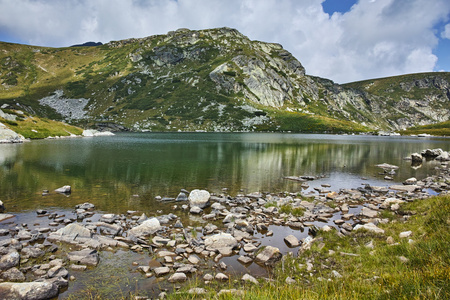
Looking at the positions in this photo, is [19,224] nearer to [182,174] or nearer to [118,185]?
[118,185]

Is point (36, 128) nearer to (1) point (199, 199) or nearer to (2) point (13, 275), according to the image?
(1) point (199, 199)

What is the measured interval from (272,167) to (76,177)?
1215 inches

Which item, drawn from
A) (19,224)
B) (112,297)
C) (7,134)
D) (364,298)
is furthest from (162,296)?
(7,134)

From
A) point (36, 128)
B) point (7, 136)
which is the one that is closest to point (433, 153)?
point (7, 136)

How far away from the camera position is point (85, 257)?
12250mm

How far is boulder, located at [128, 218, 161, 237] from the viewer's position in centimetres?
1546

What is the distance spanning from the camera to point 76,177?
32312 millimetres

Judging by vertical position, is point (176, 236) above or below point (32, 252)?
below

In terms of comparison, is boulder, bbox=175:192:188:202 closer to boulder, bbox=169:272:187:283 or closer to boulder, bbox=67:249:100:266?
boulder, bbox=67:249:100:266

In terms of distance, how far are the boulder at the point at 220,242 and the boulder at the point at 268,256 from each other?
1.74m

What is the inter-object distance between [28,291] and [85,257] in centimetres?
318

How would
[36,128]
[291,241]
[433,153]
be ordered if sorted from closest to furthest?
[291,241] → [433,153] → [36,128]

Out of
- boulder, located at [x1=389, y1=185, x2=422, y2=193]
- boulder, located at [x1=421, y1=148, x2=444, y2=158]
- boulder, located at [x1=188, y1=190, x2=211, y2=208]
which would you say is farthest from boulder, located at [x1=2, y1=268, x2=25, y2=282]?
boulder, located at [x1=421, y1=148, x2=444, y2=158]

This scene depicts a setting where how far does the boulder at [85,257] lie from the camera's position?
12.0 metres
